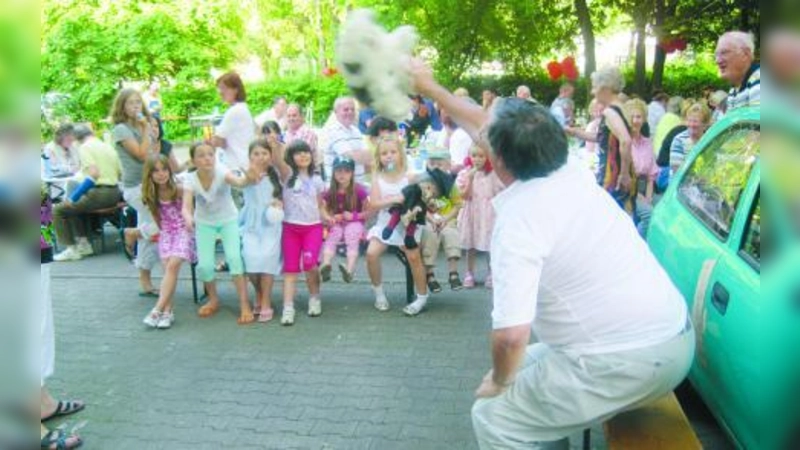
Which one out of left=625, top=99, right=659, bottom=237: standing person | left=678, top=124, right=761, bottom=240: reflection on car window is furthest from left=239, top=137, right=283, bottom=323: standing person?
left=625, top=99, right=659, bottom=237: standing person

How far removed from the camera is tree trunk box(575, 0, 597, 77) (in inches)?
743

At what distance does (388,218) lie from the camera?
6109 mm

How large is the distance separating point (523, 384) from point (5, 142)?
7.81ft

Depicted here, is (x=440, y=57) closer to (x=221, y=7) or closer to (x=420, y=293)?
(x=221, y=7)

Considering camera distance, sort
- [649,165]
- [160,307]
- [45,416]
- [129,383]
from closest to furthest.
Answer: [45,416] < [129,383] < [160,307] < [649,165]

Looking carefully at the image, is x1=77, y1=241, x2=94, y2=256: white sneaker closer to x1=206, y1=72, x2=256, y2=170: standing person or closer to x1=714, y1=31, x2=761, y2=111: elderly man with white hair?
x1=206, y1=72, x2=256, y2=170: standing person

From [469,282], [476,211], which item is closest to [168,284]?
[469,282]

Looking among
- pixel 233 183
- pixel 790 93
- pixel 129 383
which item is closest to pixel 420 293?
pixel 233 183

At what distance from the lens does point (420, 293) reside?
6.10 m

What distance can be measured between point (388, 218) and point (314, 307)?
3.29 feet

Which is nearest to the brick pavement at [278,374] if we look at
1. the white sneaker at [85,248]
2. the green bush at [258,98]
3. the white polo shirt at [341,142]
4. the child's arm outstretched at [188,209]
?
the child's arm outstretched at [188,209]

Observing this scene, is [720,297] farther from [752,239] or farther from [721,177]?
[721,177]

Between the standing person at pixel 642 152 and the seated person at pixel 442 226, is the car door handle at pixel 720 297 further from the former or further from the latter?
the standing person at pixel 642 152

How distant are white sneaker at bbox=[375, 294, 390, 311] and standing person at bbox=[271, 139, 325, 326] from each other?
0.51 m
